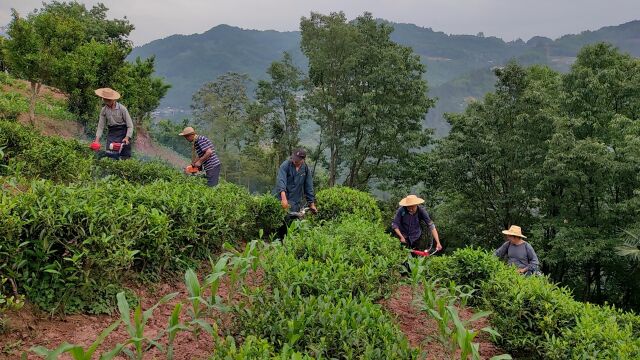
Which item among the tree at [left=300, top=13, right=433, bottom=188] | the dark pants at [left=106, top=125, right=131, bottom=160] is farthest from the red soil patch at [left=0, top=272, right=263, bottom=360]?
the tree at [left=300, top=13, right=433, bottom=188]

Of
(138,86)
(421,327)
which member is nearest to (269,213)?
(421,327)

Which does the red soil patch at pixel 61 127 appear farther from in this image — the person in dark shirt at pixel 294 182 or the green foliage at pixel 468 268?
the green foliage at pixel 468 268

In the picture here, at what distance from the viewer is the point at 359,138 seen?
29.9m

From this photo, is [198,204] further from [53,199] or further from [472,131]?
[472,131]

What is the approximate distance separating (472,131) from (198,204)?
2127 cm

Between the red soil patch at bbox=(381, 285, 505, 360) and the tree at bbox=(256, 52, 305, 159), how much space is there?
95.8 ft

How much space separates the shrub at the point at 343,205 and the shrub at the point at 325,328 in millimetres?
4397

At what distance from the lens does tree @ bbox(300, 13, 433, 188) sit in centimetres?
2730

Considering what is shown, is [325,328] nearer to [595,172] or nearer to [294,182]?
[294,182]

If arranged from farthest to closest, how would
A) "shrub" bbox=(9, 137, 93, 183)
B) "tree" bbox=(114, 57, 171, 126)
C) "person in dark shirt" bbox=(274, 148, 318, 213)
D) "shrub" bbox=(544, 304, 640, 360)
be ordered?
"tree" bbox=(114, 57, 171, 126) < "person in dark shirt" bbox=(274, 148, 318, 213) < "shrub" bbox=(9, 137, 93, 183) < "shrub" bbox=(544, 304, 640, 360)

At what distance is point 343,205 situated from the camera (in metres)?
8.16

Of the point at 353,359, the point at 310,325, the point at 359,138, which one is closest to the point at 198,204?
the point at 310,325

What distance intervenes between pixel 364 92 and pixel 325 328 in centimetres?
2635

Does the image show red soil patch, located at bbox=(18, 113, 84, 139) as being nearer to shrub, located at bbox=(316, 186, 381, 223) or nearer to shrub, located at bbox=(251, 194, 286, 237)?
shrub, located at bbox=(316, 186, 381, 223)
